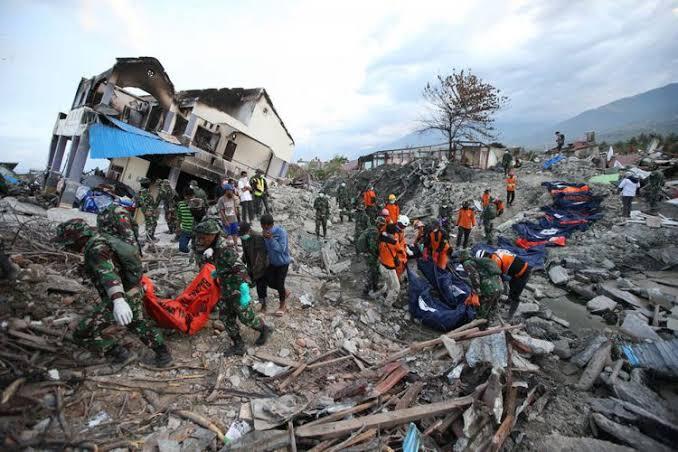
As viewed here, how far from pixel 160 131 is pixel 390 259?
40.1ft

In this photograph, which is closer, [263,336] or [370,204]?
[263,336]

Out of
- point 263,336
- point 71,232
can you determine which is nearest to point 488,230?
point 263,336

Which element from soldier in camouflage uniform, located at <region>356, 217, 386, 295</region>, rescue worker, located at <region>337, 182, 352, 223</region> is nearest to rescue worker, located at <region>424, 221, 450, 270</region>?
soldier in camouflage uniform, located at <region>356, 217, 386, 295</region>

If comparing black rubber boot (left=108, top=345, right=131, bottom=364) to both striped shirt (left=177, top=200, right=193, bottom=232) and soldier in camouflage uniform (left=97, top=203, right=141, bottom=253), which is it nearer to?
soldier in camouflage uniform (left=97, top=203, right=141, bottom=253)

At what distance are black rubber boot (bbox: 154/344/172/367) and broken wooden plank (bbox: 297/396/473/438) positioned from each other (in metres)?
1.70

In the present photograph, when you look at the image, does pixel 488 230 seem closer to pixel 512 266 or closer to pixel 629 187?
pixel 629 187

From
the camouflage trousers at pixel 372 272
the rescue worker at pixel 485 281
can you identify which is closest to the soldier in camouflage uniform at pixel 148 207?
the camouflage trousers at pixel 372 272

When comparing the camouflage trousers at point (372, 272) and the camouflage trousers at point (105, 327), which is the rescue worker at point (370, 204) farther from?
the camouflage trousers at point (105, 327)

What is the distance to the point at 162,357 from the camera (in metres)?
3.33

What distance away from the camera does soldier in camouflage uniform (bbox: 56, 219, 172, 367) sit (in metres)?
2.90

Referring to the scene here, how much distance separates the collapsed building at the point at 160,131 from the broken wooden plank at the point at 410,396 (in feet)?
34.9

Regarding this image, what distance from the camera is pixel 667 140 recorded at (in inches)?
704

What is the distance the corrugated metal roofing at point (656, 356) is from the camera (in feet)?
12.1

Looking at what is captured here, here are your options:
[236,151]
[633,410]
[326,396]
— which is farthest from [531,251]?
[236,151]
